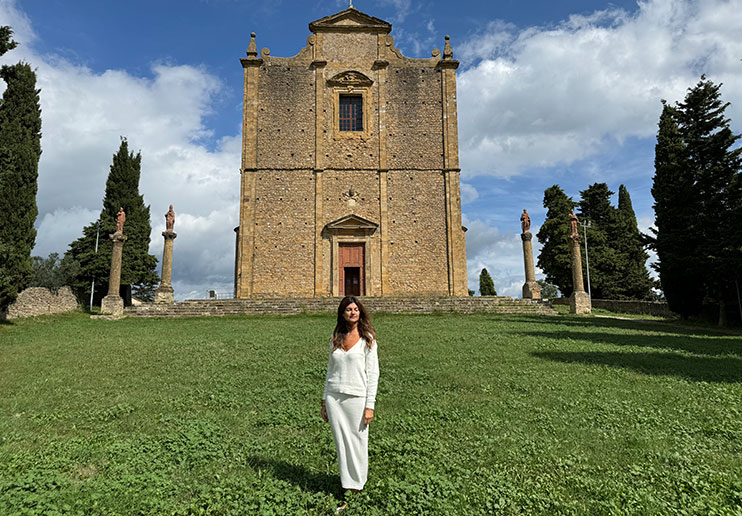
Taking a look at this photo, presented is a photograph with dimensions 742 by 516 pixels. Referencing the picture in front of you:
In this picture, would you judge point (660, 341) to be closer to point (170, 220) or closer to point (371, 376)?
point (371, 376)

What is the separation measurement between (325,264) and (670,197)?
17.0 metres

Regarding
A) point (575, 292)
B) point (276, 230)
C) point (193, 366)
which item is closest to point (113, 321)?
point (276, 230)

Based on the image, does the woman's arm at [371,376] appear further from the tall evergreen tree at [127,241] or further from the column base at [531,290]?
the tall evergreen tree at [127,241]

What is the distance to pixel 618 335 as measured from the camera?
504 inches

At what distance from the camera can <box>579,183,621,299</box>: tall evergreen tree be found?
37.0 meters

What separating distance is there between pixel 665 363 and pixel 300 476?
7.93 m

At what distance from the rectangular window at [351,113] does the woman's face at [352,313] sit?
2381 centimetres

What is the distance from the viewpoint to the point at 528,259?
78.5ft

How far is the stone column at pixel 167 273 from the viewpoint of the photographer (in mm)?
21906

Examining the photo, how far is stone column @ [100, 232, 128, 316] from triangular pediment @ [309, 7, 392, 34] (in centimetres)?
1658

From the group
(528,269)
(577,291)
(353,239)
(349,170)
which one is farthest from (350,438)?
(349,170)

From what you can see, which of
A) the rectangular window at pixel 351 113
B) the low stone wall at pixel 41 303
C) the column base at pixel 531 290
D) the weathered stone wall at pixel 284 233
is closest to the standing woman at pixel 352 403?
the weathered stone wall at pixel 284 233

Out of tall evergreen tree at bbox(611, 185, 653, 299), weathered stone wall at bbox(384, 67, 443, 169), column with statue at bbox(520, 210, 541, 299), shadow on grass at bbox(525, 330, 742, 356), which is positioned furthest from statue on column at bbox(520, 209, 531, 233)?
tall evergreen tree at bbox(611, 185, 653, 299)

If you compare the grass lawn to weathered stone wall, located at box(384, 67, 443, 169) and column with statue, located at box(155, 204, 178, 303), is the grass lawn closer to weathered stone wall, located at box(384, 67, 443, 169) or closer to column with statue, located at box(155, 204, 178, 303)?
column with statue, located at box(155, 204, 178, 303)
